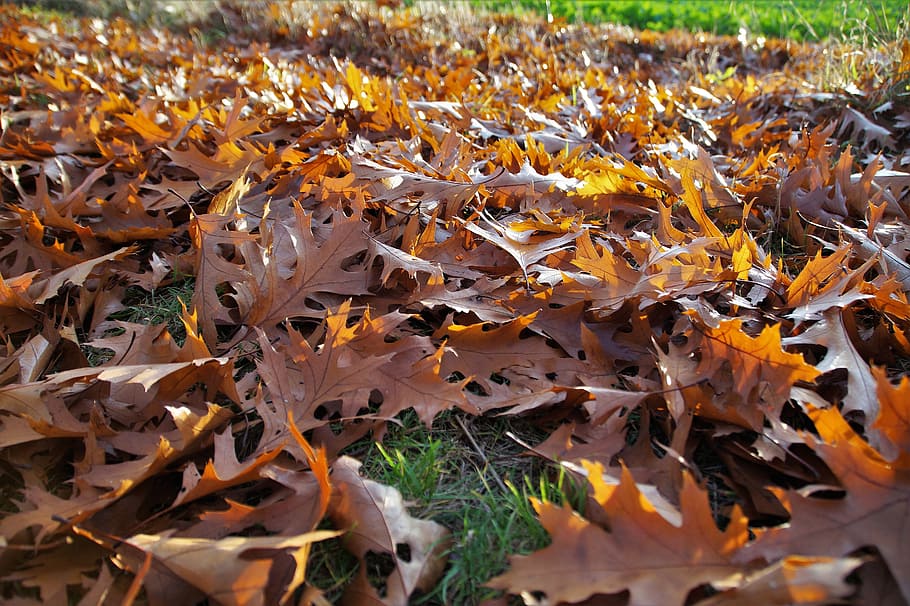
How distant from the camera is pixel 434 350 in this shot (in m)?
1.29

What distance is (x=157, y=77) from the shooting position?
359 centimetres

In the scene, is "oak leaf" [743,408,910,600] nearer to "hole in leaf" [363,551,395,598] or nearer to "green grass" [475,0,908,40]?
"hole in leaf" [363,551,395,598]

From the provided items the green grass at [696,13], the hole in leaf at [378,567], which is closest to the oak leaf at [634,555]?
the hole in leaf at [378,567]

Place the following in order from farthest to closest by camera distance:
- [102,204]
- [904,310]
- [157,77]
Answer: [157,77]
[102,204]
[904,310]

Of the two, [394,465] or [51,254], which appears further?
[51,254]

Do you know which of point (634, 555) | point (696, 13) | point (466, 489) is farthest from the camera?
point (696, 13)

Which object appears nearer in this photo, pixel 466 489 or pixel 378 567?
pixel 378 567

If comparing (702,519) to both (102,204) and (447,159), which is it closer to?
(447,159)

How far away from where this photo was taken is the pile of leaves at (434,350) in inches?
34.8

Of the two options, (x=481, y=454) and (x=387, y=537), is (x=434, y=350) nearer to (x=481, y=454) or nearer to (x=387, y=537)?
(x=481, y=454)

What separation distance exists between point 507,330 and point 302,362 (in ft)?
1.51

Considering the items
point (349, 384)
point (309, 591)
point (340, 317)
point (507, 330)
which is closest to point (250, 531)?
point (309, 591)

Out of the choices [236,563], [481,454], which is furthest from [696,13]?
[236,563]

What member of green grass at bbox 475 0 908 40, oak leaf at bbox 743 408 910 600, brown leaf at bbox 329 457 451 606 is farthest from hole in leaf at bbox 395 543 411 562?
green grass at bbox 475 0 908 40
